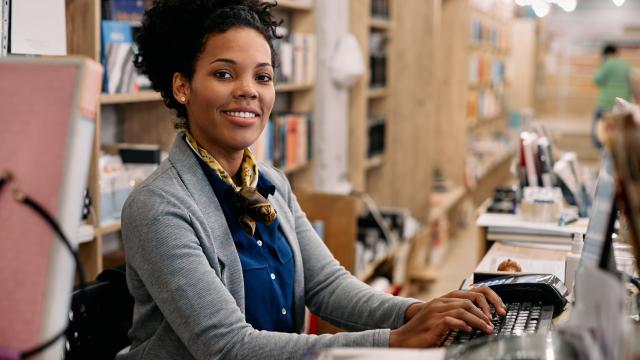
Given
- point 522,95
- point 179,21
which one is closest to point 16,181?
point 179,21

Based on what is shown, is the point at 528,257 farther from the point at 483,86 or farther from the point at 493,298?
the point at 483,86

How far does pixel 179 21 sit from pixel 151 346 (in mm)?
732

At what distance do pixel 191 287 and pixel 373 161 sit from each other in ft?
13.5

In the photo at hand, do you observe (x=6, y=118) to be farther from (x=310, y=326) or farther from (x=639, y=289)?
(x=310, y=326)

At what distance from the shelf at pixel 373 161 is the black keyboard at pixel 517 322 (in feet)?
12.1

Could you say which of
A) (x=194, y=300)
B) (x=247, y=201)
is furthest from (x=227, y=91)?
(x=194, y=300)

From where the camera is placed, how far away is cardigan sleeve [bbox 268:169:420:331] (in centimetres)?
193

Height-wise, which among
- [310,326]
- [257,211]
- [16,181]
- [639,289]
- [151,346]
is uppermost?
[16,181]

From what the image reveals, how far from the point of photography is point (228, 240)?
178 centimetres

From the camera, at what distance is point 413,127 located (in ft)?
19.7

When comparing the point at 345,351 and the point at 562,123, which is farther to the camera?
the point at 562,123

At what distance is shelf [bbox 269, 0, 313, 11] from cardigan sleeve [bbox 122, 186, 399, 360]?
2562 mm

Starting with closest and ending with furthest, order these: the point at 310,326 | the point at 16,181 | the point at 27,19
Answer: the point at 16,181
the point at 27,19
the point at 310,326

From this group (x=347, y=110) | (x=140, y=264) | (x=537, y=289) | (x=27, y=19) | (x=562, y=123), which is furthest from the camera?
(x=562, y=123)
